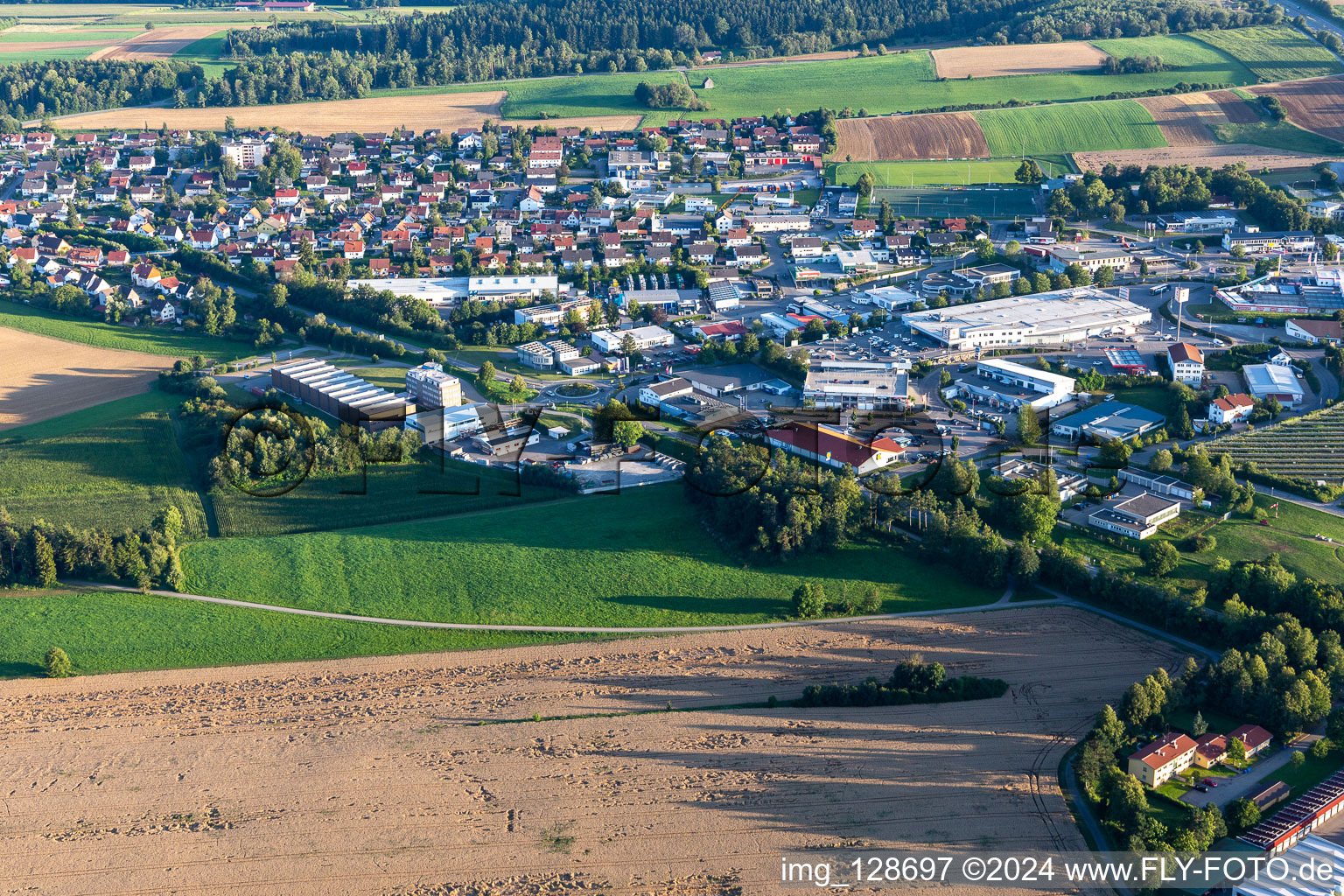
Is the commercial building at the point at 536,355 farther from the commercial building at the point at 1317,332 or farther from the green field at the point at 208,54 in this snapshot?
the green field at the point at 208,54

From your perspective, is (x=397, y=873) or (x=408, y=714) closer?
(x=397, y=873)

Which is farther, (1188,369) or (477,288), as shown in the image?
→ (477,288)

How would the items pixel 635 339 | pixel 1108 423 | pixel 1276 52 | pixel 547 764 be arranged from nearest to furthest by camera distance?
pixel 547 764 → pixel 1108 423 → pixel 635 339 → pixel 1276 52

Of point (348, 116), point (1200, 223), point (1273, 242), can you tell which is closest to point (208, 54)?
point (348, 116)

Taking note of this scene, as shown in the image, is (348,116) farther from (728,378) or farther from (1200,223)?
(1200,223)

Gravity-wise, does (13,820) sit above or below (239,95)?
below

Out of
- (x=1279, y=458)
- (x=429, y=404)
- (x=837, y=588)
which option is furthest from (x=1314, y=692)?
(x=429, y=404)

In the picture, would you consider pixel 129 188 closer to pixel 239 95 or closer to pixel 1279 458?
pixel 239 95
